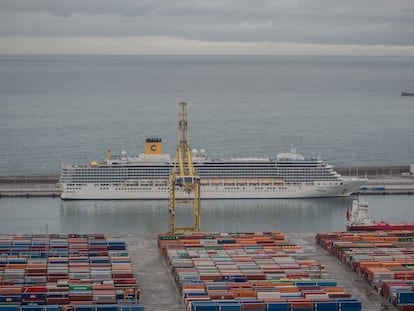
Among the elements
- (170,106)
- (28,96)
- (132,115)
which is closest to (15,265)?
(132,115)

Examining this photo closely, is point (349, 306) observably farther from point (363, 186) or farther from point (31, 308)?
point (363, 186)

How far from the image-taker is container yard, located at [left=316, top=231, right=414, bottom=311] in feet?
121

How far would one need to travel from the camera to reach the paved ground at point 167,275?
36281mm

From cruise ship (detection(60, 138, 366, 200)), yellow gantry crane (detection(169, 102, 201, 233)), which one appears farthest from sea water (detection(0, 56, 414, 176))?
yellow gantry crane (detection(169, 102, 201, 233))

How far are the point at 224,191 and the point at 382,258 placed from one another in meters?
18.9

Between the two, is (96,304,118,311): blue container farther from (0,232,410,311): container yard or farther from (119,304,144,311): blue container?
(119,304,144,311): blue container

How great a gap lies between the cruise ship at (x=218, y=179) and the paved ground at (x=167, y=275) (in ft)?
39.0

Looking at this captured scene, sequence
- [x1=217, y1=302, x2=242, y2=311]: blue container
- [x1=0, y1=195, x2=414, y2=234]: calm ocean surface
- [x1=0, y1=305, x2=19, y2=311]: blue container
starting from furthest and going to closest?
[x1=0, y1=195, x2=414, y2=234]: calm ocean surface → [x1=217, y1=302, x2=242, y2=311]: blue container → [x1=0, y1=305, x2=19, y2=311]: blue container

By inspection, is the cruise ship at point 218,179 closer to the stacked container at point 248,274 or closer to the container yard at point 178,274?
the container yard at point 178,274

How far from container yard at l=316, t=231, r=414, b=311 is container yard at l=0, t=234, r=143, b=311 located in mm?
8078

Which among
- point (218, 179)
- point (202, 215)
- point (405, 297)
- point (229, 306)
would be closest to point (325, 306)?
point (405, 297)

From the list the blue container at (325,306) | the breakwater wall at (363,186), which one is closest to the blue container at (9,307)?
the blue container at (325,306)

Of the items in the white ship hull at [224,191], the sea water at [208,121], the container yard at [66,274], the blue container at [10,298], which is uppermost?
the sea water at [208,121]

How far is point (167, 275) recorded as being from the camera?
131ft
